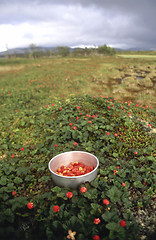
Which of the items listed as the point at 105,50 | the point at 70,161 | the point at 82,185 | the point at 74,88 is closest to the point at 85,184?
the point at 82,185

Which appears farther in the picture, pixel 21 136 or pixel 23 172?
pixel 21 136

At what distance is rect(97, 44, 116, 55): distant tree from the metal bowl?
78.6 metres

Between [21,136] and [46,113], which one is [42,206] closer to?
[21,136]

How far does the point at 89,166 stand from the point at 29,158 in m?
2.48

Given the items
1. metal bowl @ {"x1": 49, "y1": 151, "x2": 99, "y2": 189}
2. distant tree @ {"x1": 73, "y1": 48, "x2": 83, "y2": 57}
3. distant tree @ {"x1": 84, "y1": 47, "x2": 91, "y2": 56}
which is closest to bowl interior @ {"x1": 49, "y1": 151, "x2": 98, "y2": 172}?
metal bowl @ {"x1": 49, "y1": 151, "x2": 99, "y2": 189}

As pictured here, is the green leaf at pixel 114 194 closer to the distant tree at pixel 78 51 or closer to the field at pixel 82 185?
the field at pixel 82 185

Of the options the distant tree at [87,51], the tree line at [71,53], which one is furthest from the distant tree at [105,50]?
the distant tree at [87,51]

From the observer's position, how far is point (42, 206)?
3.11 m

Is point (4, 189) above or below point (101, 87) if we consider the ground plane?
below

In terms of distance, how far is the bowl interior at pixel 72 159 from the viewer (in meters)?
4.01

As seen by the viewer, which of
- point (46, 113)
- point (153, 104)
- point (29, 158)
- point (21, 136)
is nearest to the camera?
point (29, 158)

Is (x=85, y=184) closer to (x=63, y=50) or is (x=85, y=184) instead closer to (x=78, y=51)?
(x=78, y=51)

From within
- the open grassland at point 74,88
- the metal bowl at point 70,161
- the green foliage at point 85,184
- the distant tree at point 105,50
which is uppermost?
the distant tree at point 105,50

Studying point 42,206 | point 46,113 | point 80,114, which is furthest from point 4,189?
point 46,113
